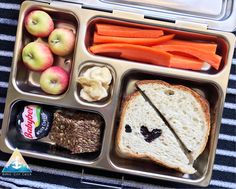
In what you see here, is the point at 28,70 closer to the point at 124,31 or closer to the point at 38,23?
the point at 38,23

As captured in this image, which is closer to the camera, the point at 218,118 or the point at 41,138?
the point at 218,118

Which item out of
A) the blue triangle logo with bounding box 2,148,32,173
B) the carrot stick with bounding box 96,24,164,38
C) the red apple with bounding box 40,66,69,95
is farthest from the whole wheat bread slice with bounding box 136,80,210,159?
the blue triangle logo with bounding box 2,148,32,173

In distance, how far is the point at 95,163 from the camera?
128cm

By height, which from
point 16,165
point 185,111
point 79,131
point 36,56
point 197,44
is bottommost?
point 16,165

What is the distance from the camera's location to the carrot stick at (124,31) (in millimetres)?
1263

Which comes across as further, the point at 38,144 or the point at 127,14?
the point at 38,144

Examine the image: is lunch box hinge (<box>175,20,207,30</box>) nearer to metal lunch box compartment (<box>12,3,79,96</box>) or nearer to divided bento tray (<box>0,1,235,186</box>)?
divided bento tray (<box>0,1,235,186</box>)

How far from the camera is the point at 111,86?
4.20ft

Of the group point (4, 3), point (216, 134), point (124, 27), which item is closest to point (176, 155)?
point (216, 134)

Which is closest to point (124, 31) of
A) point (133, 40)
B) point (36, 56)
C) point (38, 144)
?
point (133, 40)

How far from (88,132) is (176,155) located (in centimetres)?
28

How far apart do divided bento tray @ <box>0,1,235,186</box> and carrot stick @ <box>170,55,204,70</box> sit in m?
0.03

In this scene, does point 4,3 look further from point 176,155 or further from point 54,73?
point 176,155

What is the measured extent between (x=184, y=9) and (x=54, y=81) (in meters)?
0.46
